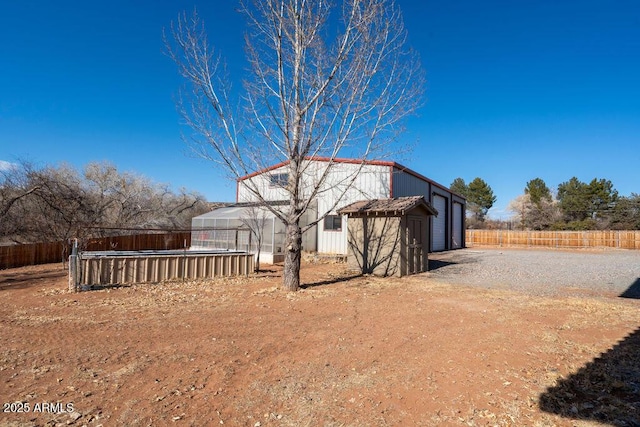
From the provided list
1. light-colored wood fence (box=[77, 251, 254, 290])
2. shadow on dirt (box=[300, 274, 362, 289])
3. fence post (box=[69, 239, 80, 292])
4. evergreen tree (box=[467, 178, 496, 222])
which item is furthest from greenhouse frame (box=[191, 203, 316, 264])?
evergreen tree (box=[467, 178, 496, 222])

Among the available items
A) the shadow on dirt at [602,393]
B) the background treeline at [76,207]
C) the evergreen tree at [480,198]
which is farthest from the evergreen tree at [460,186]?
the shadow on dirt at [602,393]

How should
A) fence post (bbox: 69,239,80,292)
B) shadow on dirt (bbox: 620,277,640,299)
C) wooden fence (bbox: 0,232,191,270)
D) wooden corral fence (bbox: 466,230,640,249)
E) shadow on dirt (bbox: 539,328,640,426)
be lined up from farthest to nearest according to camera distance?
wooden corral fence (bbox: 466,230,640,249) < wooden fence (bbox: 0,232,191,270) < fence post (bbox: 69,239,80,292) < shadow on dirt (bbox: 620,277,640,299) < shadow on dirt (bbox: 539,328,640,426)

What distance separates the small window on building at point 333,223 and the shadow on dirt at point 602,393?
14366 millimetres

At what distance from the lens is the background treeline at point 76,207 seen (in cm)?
1738

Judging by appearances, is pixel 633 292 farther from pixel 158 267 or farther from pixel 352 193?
pixel 158 267

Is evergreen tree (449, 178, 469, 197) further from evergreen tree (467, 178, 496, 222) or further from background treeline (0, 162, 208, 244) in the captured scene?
background treeline (0, 162, 208, 244)

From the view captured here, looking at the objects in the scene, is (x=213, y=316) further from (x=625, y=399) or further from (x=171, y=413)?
(x=625, y=399)

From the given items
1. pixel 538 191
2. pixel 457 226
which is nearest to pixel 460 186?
pixel 538 191

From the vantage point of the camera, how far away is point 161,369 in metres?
4.34

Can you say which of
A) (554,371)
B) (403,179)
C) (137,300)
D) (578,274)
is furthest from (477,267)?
(137,300)

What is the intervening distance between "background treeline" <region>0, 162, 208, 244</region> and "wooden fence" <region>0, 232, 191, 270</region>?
0.66 metres

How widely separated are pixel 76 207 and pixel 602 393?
76.3ft

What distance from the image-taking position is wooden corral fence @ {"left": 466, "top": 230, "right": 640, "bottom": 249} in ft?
96.8

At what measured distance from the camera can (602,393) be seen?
374 centimetres
